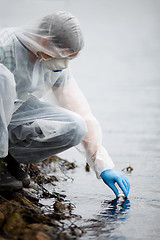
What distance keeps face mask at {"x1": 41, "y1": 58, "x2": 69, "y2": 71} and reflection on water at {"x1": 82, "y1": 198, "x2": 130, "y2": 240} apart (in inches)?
37.0

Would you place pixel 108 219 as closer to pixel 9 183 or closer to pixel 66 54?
pixel 9 183

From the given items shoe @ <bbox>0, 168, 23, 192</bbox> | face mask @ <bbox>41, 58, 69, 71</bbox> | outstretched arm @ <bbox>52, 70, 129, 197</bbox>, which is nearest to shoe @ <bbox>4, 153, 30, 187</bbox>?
shoe @ <bbox>0, 168, 23, 192</bbox>

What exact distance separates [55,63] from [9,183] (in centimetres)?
84

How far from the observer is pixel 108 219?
Answer: 2.27 meters

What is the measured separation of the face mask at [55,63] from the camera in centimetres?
235

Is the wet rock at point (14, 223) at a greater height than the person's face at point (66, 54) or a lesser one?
Result: lesser

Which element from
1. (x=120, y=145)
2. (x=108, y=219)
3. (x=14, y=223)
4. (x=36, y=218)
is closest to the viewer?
(x=14, y=223)

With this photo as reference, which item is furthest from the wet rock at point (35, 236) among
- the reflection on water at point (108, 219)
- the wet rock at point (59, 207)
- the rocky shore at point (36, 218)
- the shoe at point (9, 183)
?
the shoe at point (9, 183)

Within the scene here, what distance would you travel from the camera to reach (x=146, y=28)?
28625 mm

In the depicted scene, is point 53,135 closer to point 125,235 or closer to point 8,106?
point 8,106

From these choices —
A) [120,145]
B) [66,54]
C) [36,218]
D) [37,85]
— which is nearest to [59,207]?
[36,218]

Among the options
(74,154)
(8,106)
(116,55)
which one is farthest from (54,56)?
(116,55)

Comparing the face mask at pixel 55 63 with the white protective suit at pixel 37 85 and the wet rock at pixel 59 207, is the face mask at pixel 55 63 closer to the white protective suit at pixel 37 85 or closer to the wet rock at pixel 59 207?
the white protective suit at pixel 37 85

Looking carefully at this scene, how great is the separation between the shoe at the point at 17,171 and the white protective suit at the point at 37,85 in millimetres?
108
